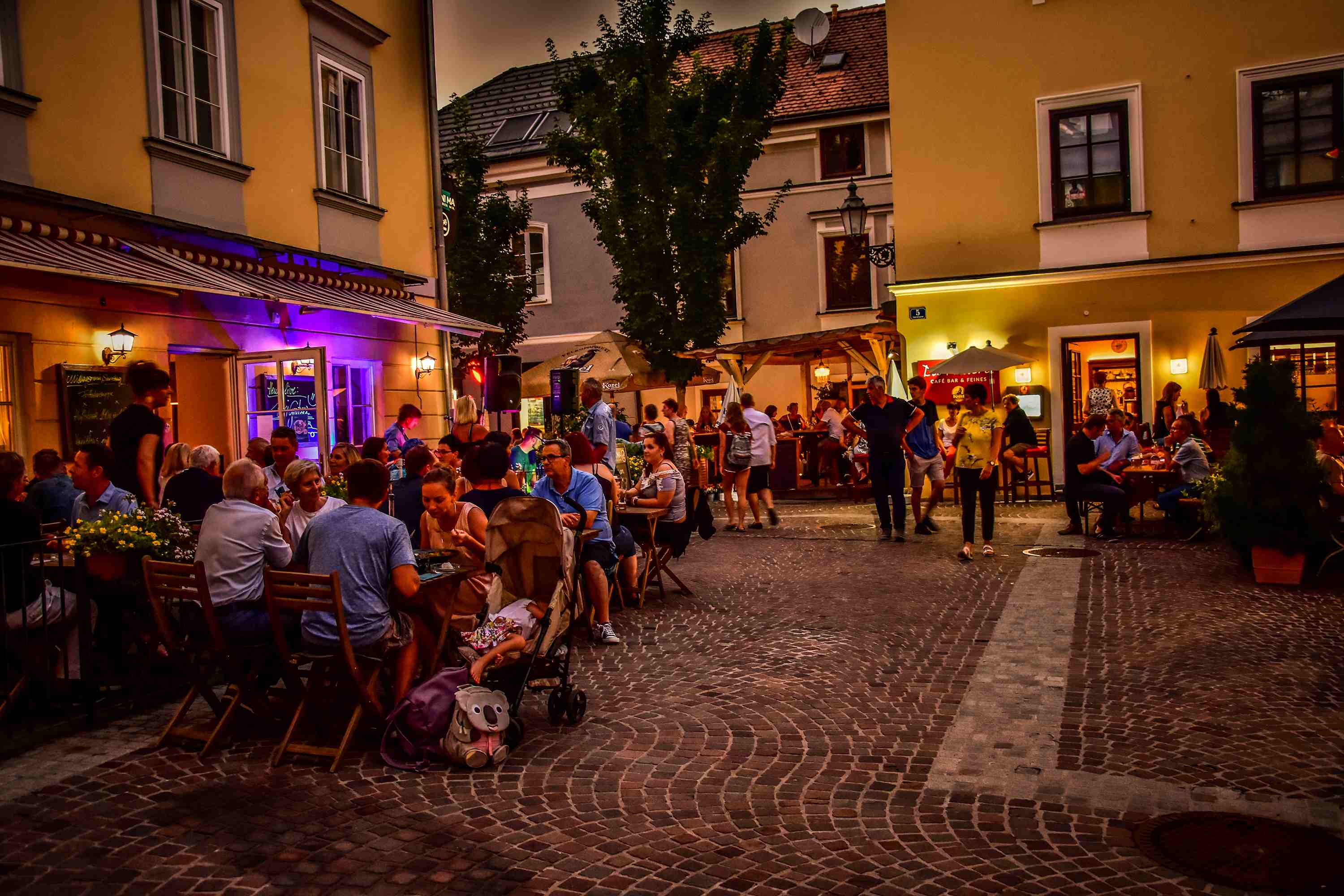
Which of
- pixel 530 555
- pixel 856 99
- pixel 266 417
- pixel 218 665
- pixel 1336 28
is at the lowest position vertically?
pixel 218 665

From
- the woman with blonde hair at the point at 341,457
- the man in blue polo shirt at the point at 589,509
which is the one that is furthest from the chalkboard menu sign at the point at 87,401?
the man in blue polo shirt at the point at 589,509

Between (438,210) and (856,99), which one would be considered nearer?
(438,210)

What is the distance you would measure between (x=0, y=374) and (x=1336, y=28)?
17948mm

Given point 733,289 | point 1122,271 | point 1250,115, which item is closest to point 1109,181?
point 1122,271

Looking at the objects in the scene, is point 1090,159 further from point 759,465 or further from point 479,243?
point 479,243

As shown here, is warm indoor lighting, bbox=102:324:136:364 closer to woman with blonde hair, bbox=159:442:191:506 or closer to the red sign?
woman with blonde hair, bbox=159:442:191:506

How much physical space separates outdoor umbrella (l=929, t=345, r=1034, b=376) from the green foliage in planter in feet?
24.4

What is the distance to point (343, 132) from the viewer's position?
539 inches

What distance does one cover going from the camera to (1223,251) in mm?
16094

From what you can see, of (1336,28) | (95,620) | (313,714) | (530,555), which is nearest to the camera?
(313,714)

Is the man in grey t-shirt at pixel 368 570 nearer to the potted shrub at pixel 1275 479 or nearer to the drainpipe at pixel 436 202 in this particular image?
the potted shrub at pixel 1275 479

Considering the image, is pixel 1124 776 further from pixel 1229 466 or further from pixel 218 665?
pixel 1229 466

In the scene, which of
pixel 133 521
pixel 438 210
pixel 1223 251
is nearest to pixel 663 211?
pixel 438 210

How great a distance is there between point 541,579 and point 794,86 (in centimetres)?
2473
